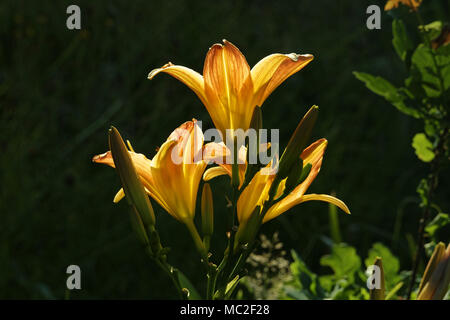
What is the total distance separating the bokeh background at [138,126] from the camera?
1853 millimetres

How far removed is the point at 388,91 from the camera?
3.49 feet

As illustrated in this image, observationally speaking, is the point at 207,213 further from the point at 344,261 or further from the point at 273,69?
the point at 344,261

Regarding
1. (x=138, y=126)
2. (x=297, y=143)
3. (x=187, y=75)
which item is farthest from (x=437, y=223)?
(x=138, y=126)

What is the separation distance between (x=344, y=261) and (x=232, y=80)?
631 millimetres

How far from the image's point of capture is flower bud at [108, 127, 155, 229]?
685 mm

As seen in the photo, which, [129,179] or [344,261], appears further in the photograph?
[344,261]

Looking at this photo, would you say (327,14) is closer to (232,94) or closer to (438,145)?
(438,145)

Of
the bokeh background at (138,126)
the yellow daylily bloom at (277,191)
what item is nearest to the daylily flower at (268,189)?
the yellow daylily bloom at (277,191)

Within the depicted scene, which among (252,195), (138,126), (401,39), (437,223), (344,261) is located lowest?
(344,261)

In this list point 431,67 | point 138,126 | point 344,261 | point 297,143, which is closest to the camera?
point 297,143

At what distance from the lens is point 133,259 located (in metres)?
2.02

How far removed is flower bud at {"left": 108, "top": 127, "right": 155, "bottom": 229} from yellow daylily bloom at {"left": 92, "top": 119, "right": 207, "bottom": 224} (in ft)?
0.10

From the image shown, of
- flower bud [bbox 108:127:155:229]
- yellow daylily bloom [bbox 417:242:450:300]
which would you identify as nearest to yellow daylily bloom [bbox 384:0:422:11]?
yellow daylily bloom [bbox 417:242:450:300]
